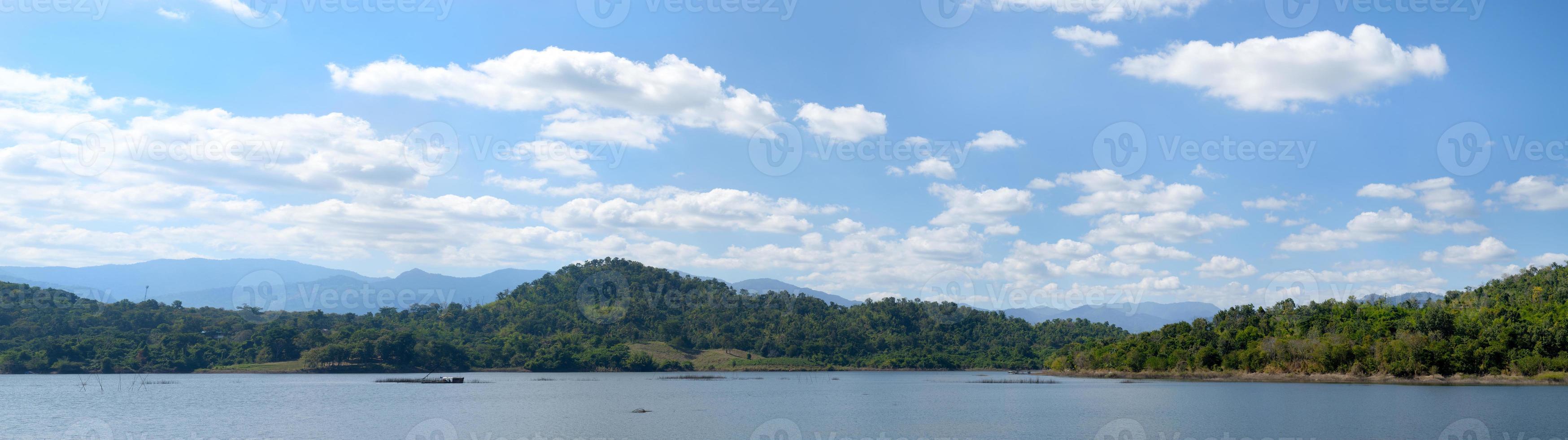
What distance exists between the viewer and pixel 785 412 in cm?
6106

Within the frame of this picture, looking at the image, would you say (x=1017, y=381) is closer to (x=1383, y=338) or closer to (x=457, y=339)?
(x=1383, y=338)

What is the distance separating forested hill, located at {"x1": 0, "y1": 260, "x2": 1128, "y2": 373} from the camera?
131 meters

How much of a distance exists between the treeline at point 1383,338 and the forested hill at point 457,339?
22651 mm

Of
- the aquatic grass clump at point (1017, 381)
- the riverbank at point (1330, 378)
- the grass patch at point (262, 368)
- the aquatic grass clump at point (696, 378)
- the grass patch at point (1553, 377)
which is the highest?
the grass patch at point (1553, 377)

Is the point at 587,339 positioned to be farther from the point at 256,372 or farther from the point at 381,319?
the point at 256,372

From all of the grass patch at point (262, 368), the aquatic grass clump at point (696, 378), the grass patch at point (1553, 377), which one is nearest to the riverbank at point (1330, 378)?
the grass patch at point (1553, 377)

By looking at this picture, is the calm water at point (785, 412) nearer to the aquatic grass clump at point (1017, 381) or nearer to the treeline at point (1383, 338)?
the treeline at point (1383, 338)

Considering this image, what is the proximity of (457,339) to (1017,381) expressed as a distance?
102m

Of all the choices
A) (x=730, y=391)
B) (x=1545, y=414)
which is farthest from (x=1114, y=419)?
(x=730, y=391)

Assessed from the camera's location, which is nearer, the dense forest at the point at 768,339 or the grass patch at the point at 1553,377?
the grass patch at the point at 1553,377

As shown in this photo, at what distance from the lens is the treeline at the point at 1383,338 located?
8125 cm

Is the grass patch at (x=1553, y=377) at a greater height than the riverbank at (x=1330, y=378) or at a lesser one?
greater

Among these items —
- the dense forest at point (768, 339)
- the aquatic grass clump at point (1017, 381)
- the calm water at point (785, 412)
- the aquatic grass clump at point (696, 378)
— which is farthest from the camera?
the aquatic grass clump at point (696, 378)

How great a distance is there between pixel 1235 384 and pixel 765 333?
109 m
